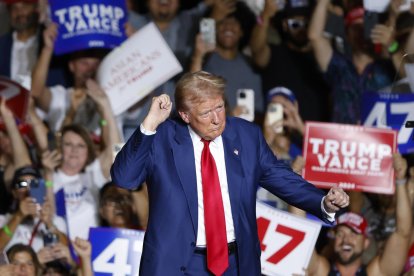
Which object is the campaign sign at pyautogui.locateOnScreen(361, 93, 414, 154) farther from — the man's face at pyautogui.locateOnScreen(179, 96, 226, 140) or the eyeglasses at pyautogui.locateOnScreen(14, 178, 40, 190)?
the man's face at pyautogui.locateOnScreen(179, 96, 226, 140)

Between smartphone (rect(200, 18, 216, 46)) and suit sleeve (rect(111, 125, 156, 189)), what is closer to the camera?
suit sleeve (rect(111, 125, 156, 189))

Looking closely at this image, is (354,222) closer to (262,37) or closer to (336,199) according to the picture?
(262,37)

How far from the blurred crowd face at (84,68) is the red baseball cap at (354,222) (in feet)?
7.42

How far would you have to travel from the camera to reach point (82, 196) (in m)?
6.91

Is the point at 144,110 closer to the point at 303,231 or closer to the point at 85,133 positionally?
the point at 85,133

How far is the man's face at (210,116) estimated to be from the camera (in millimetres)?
4141

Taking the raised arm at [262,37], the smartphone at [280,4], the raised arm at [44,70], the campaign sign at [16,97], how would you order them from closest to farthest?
the campaign sign at [16,97]
the raised arm at [44,70]
the raised arm at [262,37]
the smartphone at [280,4]

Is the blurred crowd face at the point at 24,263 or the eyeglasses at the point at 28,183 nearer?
the blurred crowd face at the point at 24,263

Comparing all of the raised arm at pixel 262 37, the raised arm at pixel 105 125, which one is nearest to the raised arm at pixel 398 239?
the raised arm at pixel 262 37

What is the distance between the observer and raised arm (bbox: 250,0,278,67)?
7.55 meters

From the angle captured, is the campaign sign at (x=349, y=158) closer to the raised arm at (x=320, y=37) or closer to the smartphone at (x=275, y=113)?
the smartphone at (x=275, y=113)

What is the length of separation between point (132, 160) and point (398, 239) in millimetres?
2438

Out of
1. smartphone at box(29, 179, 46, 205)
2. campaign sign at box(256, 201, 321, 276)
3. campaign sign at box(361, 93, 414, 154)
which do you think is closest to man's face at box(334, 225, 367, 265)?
campaign sign at box(256, 201, 321, 276)

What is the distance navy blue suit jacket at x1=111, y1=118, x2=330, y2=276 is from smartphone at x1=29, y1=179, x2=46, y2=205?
7.79 feet
